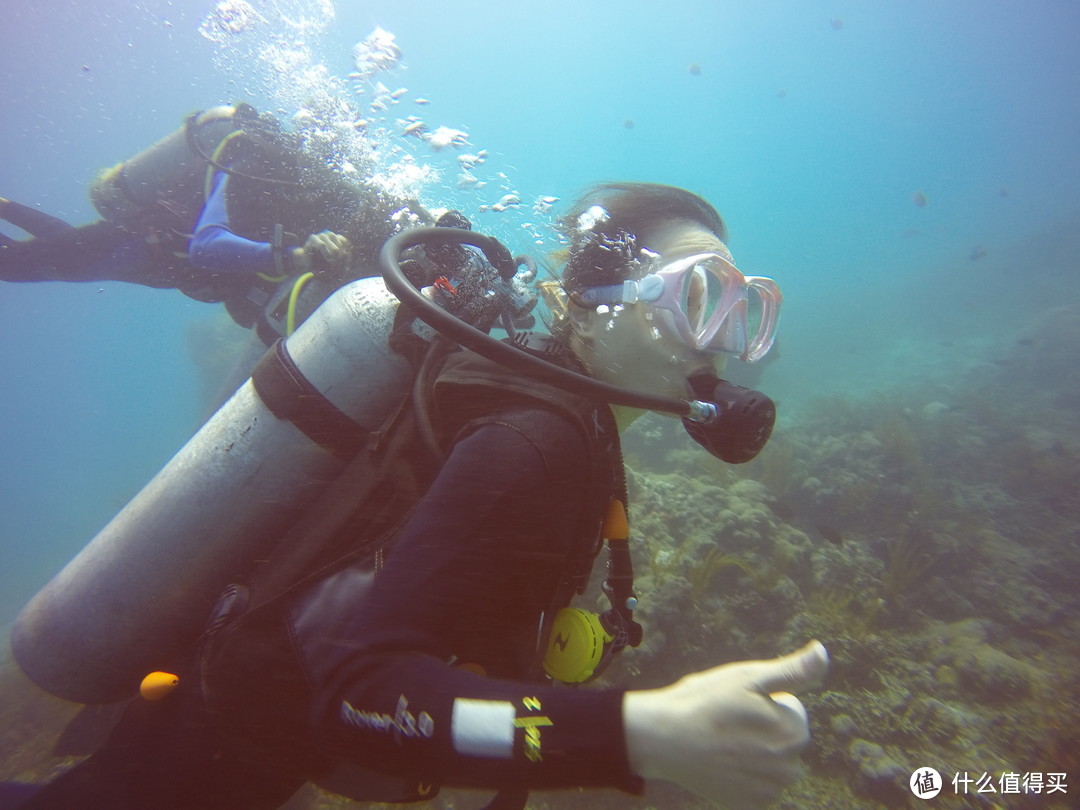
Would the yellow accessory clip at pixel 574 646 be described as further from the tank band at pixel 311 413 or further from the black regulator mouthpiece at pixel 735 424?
the tank band at pixel 311 413

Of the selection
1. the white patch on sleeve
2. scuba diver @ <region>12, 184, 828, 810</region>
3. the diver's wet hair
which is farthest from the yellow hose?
the white patch on sleeve

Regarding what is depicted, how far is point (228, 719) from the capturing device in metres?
1.30

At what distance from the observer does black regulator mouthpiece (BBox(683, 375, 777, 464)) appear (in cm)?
168

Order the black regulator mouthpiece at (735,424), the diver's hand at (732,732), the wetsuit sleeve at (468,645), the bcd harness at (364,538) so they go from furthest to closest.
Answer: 1. the black regulator mouthpiece at (735,424)
2. the bcd harness at (364,538)
3. the wetsuit sleeve at (468,645)
4. the diver's hand at (732,732)

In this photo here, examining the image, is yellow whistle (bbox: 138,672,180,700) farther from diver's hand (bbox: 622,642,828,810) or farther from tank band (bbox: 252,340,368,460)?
diver's hand (bbox: 622,642,828,810)

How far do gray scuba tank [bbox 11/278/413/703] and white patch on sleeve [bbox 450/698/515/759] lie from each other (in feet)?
3.87

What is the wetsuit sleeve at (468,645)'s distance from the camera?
916mm

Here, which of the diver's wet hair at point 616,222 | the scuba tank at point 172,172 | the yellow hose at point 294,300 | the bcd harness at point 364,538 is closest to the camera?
the bcd harness at point 364,538

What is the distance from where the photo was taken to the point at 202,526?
6.01 ft

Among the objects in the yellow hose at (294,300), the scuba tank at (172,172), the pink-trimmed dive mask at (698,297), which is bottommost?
the pink-trimmed dive mask at (698,297)

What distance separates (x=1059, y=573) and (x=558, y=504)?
9979mm

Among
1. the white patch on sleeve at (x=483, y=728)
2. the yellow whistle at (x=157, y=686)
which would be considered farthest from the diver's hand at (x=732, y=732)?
the yellow whistle at (x=157, y=686)

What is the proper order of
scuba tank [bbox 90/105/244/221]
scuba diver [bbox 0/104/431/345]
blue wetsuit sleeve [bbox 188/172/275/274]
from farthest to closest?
scuba tank [bbox 90/105/244/221], blue wetsuit sleeve [bbox 188/172/275/274], scuba diver [bbox 0/104/431/345]

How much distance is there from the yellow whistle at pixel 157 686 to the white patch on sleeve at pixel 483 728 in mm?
1280
